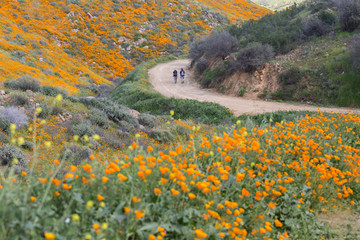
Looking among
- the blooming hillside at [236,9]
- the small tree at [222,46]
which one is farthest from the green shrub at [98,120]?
the blooming hillside at [236,9]

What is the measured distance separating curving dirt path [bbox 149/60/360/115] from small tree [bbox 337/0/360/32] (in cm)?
774

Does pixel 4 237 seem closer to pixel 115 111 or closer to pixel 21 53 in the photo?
pixel 115 111

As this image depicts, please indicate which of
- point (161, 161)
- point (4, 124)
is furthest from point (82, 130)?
point (161, 161)

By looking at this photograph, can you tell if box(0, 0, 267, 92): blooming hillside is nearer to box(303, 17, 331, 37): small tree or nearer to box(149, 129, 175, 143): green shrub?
box(149, 129, 175, 143): green shrub

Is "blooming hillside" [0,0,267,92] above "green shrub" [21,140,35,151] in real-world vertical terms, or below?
above

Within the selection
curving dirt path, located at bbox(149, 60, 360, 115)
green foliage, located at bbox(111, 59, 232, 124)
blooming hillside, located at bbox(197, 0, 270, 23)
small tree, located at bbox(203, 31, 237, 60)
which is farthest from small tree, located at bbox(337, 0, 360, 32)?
blooming hillside, located at bbox(197, 0, 270, 23)

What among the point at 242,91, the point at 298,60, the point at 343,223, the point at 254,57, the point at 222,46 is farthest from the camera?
the point at 222,46

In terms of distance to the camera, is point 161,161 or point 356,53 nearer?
point 161,161

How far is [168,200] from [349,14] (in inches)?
859

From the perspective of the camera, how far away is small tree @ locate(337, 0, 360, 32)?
64.4 ft

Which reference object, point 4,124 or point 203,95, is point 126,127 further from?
point 203,95

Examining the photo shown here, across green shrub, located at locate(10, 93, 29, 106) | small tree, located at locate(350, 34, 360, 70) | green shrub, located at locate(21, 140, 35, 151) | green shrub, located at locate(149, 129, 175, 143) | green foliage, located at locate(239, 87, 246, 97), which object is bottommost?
green shrub, located at locate(149, 129, 175, 143)

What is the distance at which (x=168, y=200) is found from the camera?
293 centimetres

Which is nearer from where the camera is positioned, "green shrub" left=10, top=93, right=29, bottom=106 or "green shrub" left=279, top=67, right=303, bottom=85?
"green shrub" left=10, top=93, right=29, bottom=106
